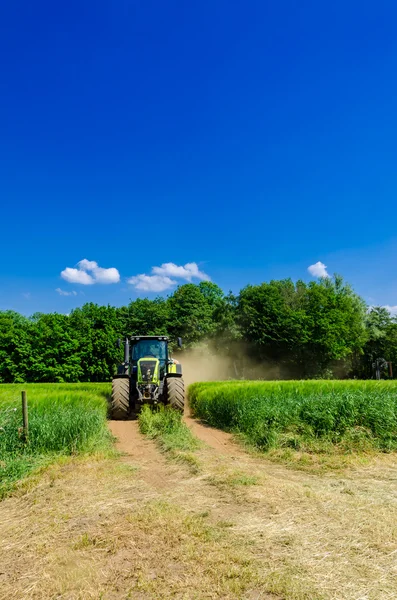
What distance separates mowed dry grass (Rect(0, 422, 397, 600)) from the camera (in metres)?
3.27

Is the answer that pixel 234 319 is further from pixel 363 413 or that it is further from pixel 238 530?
pixel 238 530

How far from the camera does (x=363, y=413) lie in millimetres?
8734

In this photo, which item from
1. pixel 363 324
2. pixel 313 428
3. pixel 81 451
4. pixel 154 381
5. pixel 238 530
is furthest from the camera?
pixel 363 324

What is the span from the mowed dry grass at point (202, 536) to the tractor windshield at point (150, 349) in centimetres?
768

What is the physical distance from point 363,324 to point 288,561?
46.4 metres

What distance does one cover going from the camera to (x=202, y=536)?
162 inches

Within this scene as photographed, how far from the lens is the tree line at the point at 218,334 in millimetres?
36656

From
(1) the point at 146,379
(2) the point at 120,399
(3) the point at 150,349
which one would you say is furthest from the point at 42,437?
(3) the point at 150,349

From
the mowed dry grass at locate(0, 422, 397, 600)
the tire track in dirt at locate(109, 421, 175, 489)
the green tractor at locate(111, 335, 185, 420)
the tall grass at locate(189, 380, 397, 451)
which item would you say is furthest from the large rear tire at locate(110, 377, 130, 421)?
the mowed dry grass at locate(0, 422, 397, 600)

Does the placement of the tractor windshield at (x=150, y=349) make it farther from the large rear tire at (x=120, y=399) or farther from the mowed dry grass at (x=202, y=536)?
the mowed dry grass at (x=202, y=536)

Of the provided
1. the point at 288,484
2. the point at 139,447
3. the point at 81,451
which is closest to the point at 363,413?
the point at 288,484

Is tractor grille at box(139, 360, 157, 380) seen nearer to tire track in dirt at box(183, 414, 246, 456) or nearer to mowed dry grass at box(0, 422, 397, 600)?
tire track in dirt at box(183, 414, 246, 456)

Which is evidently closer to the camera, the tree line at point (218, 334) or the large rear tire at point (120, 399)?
the large rear tire at point (120, 399)

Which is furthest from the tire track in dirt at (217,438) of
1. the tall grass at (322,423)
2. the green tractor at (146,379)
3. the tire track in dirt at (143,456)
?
the tire track in dirt at (143,456)
